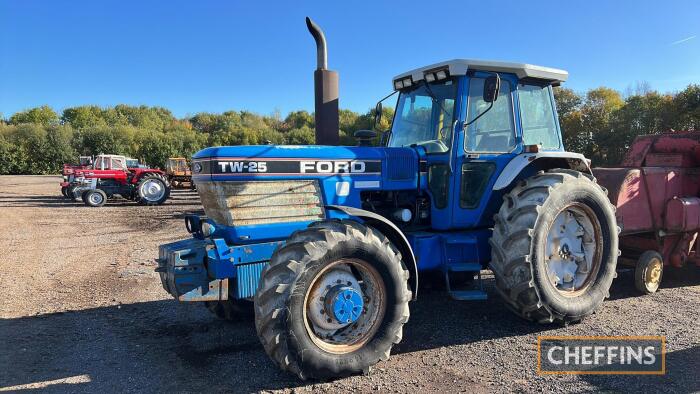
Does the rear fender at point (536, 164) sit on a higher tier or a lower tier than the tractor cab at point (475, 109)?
lower

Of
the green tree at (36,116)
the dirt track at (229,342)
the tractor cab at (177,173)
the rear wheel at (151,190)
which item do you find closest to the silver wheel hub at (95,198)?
the rear wheel at (151,190)

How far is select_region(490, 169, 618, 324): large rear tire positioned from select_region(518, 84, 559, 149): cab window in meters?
0.55

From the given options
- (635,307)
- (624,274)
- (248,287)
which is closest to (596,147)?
(624,274)

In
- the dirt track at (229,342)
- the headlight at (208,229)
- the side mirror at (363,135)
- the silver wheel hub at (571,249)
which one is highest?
the side mirror at (363,135)

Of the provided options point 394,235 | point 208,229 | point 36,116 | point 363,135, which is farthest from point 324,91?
point 36,116

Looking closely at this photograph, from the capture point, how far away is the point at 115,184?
19844 mm

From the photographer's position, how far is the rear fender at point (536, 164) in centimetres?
458

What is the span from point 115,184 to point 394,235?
19.0 metres

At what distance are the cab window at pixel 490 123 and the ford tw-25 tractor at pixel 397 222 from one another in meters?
0.02

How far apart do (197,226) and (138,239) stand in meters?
7.12

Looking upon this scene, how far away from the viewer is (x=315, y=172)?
13.2 ft

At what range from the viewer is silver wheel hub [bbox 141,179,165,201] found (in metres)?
19.4

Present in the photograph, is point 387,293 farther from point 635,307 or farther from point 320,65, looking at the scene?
point 635,307

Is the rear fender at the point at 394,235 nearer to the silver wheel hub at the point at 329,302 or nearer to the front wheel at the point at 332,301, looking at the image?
the front wheel at the point at 332,301
